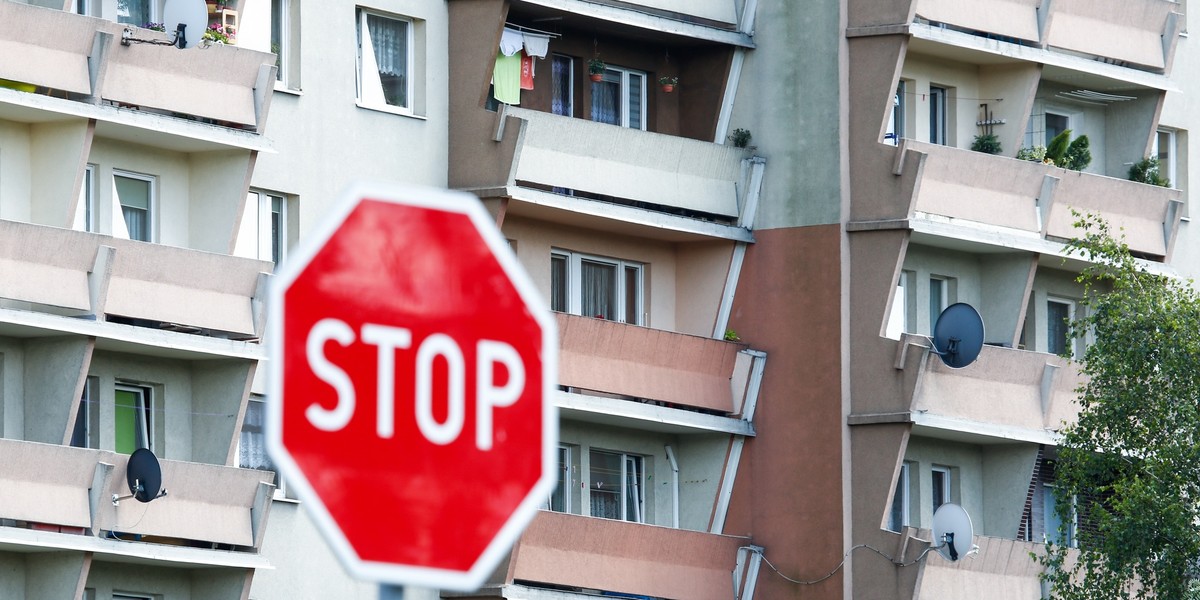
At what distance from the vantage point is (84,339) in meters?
31.8

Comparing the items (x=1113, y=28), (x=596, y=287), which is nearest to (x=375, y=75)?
(x=596, y=287)

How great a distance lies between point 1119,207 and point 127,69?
18.7 meters

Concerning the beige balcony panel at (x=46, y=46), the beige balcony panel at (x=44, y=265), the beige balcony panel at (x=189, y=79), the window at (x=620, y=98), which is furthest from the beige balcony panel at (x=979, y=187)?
the beige balcony panel at (x=44, y=265)

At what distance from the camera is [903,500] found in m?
41.8

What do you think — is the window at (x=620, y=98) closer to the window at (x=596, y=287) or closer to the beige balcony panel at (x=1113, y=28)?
the window at (x=596, y=287)

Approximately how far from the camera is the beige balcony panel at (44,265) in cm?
3089

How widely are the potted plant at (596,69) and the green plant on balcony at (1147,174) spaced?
432 inches

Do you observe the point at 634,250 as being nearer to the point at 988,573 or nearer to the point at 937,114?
the point at 937,114

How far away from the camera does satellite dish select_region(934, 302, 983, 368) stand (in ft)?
129

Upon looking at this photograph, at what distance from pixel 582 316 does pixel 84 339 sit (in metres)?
8.92

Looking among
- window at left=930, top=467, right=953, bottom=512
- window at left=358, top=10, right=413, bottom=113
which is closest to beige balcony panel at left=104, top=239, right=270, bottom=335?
window at left=358, top=10, right=413, bottom=113

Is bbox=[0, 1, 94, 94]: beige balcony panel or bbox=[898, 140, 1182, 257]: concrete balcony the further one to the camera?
bbox=[898, 140, 1182, 257]: concrete balcony

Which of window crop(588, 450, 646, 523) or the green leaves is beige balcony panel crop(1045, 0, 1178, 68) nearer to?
the green leaves

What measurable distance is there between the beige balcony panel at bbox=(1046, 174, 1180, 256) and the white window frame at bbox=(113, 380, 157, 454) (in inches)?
639
